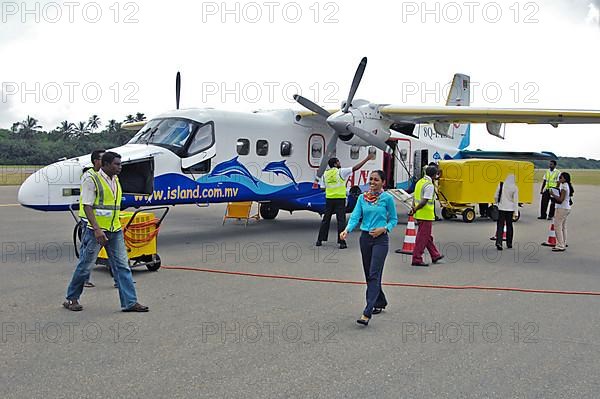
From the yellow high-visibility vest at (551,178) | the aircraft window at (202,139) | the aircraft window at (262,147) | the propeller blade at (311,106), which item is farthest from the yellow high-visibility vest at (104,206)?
the yellow high-visibility vest at (551,178)

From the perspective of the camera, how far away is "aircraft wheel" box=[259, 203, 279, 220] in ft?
54.9

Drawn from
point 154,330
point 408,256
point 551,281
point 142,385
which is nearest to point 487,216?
point 408,256

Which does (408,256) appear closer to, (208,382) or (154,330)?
(154,330)

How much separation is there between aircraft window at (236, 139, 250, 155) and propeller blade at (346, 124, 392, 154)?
2511 millimetres

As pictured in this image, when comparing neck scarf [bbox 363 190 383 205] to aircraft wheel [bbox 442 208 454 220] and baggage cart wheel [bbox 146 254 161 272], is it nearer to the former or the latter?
baggage cart wheel [bbox 146 254 161 272]

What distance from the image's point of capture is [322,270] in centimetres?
952

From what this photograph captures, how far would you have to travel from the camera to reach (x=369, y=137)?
14.5 m

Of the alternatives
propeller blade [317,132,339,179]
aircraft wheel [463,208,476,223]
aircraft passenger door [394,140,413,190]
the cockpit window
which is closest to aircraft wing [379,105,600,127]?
propeller blade [317,132,339,179]

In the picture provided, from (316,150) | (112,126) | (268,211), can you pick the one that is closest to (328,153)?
(316,150)

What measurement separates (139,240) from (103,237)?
2.31 m

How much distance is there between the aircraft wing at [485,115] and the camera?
1278 cm

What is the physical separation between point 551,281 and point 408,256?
2850mm

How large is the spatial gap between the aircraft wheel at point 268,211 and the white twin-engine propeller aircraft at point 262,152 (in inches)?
1.2

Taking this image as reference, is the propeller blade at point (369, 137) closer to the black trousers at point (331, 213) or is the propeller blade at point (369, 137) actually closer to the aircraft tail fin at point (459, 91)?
the black trousers at point (331, 213)
